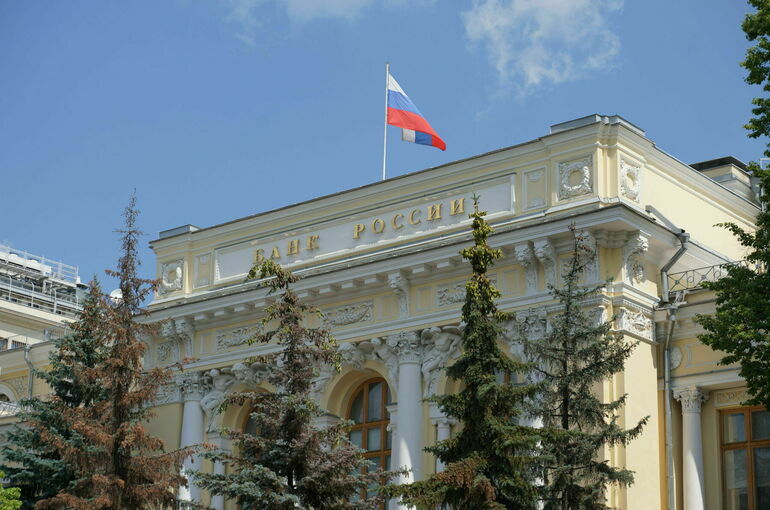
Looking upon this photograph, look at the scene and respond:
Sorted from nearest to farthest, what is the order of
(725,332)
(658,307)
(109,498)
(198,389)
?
1. (725,332)
2. (109,498)
3. (658,307)
4. (198,389)

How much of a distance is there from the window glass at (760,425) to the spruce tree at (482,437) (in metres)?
7.19

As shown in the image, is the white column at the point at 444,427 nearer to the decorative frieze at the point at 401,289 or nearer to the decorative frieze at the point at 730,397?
the decorative frieze at the point at 401,289

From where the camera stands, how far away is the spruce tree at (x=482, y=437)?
17.1 metres

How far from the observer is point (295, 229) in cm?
2903

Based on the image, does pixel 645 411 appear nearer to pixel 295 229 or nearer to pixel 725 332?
pixel 725 332

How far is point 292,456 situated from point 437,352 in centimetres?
651

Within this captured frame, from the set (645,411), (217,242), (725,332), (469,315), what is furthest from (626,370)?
(217,242)

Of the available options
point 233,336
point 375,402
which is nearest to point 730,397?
point 375,402

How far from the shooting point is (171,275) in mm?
31016

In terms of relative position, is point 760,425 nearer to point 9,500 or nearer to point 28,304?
point 9,500

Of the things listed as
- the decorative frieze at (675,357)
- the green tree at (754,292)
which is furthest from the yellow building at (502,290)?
the green tree at (754,292)

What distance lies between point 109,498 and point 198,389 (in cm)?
669

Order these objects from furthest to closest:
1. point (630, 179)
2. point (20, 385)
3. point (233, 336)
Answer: point (20, 385)
point (233, 336)
point (630, 179)

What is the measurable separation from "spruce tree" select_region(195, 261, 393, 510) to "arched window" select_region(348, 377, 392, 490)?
669 centimetres
